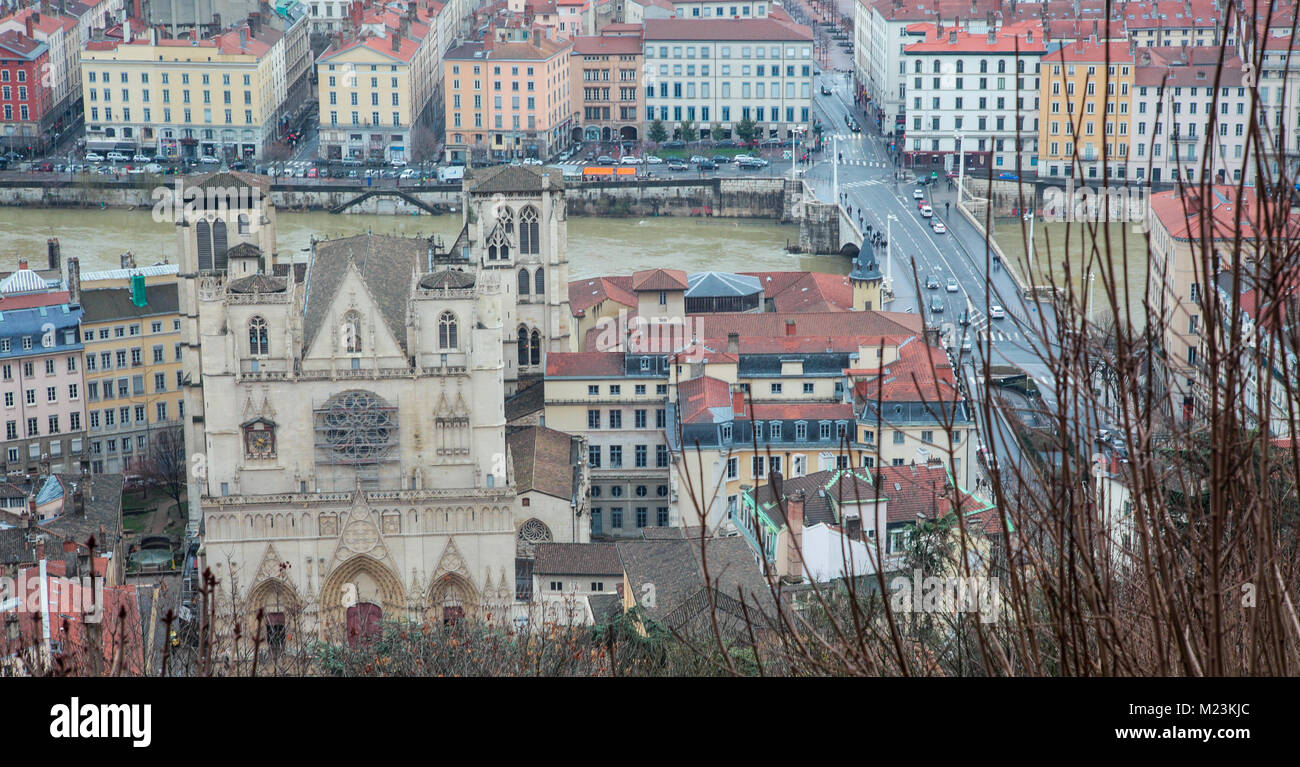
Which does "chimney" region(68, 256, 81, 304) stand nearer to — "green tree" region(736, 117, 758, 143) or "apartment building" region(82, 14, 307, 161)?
"apartment building" region(82, 14, 307, 161)

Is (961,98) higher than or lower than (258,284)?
higher

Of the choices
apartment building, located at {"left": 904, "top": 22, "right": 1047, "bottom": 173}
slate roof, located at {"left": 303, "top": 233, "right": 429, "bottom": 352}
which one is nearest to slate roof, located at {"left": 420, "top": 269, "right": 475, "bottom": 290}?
slate roof, located at {"left": 303, "top": 233, "right": 429, "bottom": 352}

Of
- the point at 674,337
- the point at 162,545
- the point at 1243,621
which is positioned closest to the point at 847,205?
the point at 674,337

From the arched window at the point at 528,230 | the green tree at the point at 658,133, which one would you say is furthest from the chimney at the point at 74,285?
the green tree at the point at 658,133

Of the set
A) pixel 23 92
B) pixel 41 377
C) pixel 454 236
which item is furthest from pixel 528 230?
pixel 23 92

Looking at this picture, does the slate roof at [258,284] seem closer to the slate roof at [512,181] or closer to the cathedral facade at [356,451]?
the cathedral facade at [356,451]

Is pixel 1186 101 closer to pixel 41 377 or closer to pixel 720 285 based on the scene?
pixel 720 285
